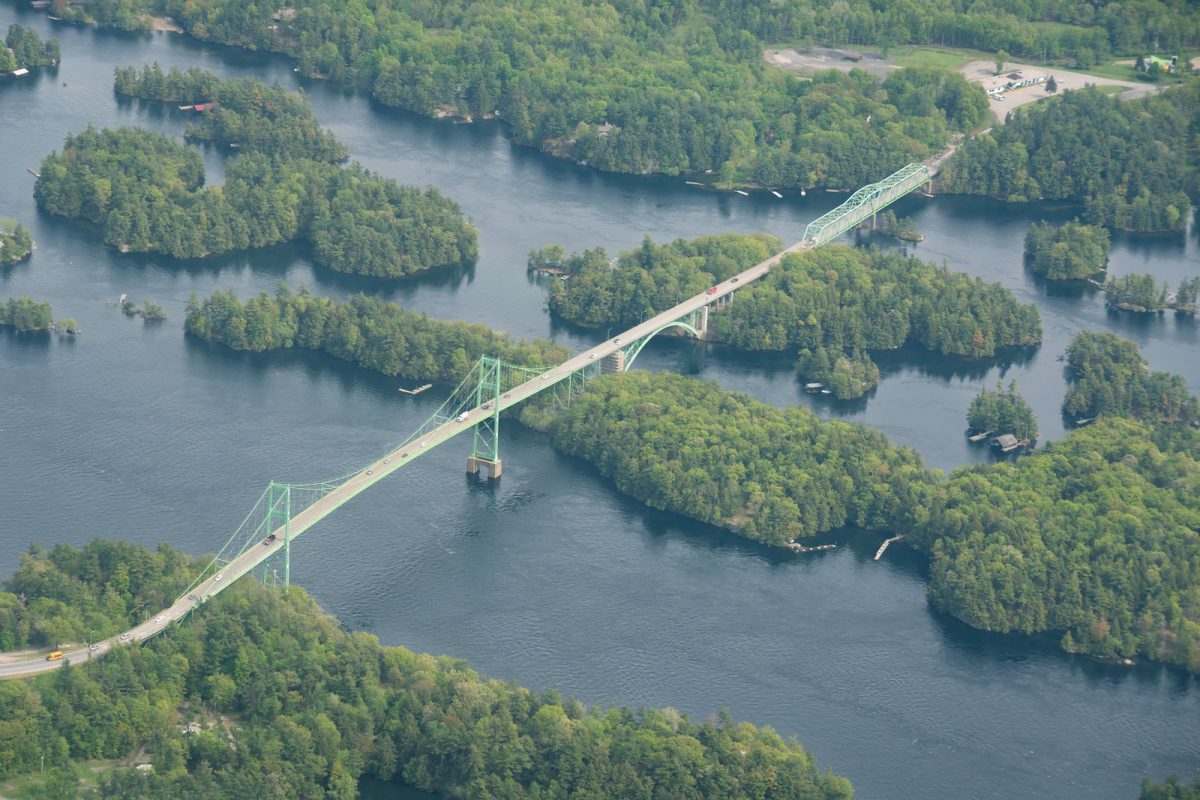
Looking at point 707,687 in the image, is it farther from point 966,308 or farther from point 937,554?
point 966,308

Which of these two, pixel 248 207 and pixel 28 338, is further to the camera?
pixel 248 207

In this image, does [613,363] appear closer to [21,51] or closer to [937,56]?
[937,56]

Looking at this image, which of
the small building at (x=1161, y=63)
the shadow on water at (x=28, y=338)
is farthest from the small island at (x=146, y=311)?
the small building at (x=1161, y=63)

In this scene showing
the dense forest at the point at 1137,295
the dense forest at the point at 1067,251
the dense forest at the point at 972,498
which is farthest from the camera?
the dense forest at the point at 1067,251

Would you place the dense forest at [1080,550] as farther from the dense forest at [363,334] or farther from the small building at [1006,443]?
the dense forest at [363,334]

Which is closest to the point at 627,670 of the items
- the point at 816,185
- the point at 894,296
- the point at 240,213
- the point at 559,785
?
the point at 559,785

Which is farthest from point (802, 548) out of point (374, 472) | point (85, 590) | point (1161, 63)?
point (1161, 63)

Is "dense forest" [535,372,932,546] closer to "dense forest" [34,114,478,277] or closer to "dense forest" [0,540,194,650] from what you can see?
"dense forest" [34,114,478,277]
